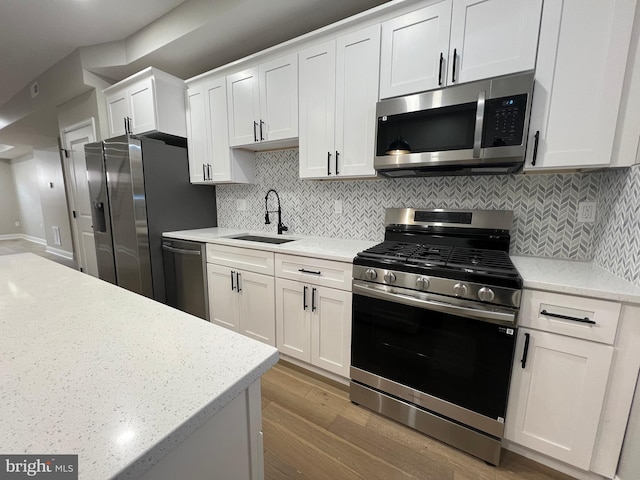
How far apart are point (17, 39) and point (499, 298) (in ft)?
15.4

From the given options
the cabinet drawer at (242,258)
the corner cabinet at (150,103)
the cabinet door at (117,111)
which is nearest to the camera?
the cabinet drawer at (242,258)

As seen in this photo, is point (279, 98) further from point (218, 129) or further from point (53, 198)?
point (53, 198)

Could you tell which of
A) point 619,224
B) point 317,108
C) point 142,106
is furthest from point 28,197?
point 619,224

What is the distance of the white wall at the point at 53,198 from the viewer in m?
5.45

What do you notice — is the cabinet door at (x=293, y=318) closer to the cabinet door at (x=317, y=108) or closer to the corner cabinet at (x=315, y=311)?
the corner cabinet at (x=315, y=311)

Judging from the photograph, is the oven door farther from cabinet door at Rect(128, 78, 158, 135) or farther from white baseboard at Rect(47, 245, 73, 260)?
white baseboard at Rect(47, 245, 73, 260)

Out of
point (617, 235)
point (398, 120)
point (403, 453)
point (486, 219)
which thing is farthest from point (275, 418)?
point (617, 235)

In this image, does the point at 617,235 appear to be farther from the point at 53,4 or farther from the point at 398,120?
the point at 53,4

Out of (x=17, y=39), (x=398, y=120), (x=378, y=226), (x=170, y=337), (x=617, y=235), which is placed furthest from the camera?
(x=17, y=39)

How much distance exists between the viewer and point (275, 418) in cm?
162

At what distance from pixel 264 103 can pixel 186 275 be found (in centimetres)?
170

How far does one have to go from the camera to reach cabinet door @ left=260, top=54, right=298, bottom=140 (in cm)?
204

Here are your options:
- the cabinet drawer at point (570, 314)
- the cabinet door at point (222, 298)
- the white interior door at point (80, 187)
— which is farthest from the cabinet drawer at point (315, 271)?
the white interior door at point (80, 187)

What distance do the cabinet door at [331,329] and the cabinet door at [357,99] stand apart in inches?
34.0
